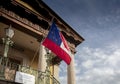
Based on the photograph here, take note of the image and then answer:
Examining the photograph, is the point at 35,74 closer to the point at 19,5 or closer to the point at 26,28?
the point at 26,28

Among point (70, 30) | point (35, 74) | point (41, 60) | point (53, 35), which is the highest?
point (70, 30)

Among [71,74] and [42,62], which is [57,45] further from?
[71,74]

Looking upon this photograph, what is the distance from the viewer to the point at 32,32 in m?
13.7

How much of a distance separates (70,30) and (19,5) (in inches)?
191

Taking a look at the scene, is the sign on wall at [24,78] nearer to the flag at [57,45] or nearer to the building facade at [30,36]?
the building facade at [30,36]

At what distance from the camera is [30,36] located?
14383mm

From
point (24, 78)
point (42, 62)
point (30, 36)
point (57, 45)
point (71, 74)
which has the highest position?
point (30, 36)

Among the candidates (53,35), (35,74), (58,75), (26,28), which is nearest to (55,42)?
(53,35)

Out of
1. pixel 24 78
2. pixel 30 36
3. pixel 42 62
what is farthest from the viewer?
pixel 30 36

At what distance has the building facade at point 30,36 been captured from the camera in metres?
11.3

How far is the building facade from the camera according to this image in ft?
37.1

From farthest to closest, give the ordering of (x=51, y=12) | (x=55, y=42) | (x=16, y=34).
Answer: (x=51, y=12), (x=16, y=34), (x=55, y=42)

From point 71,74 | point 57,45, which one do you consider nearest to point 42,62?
point 57,45

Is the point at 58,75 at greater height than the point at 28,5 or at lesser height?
lesser
